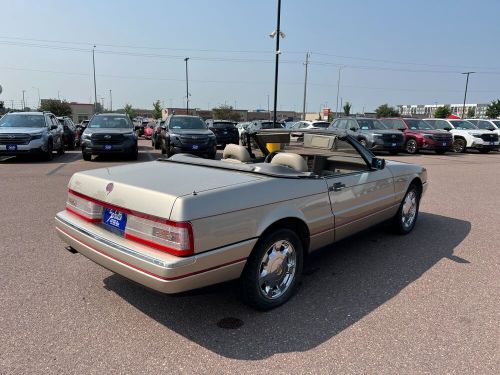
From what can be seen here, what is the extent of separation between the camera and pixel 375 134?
18.0 meters

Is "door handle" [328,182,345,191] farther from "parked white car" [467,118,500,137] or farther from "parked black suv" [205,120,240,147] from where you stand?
"parked white car" [467,118,500,137]

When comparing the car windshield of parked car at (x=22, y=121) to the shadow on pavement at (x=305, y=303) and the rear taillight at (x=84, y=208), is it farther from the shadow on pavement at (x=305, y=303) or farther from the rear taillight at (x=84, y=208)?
the shadow on pavement at (x=305, y=303)

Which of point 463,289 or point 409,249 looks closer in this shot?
point 463,289

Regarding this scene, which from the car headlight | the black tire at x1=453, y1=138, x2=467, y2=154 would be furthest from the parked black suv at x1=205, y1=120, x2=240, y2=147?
the black tire at x1=453, y1=138, x2=467, y2=154

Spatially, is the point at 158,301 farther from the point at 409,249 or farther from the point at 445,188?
the point at 445,188

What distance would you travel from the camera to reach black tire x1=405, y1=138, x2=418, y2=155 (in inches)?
771

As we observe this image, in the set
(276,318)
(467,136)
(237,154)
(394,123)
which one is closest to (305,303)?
(276,318)

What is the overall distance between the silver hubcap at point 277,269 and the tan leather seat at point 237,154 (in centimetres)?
133

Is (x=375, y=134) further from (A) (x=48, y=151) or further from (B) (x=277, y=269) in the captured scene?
(B) (x=277, y=269)

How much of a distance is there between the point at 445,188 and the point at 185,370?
28.4 ft

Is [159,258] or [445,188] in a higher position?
[159,258]

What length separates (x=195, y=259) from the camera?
2.69 metres

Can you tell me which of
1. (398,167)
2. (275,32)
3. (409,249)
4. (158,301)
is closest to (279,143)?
(398,167)

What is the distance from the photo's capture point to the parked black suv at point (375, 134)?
17969mm
